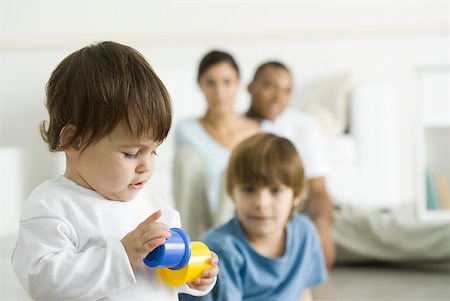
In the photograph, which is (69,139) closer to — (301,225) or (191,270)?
(191,270)

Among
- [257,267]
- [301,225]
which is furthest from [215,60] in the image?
[257,267]

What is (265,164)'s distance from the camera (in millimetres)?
1729

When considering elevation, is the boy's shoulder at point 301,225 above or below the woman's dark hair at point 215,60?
below

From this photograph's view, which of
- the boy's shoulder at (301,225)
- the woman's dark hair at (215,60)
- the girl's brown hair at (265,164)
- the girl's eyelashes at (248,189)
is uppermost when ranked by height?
the woman's dark hair at (215,60)

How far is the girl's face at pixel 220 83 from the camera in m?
2.54

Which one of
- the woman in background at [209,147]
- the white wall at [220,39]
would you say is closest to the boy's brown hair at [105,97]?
the woman in background at [209,147]

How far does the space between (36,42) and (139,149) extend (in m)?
3.53

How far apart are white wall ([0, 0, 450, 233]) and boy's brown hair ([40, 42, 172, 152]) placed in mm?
3238

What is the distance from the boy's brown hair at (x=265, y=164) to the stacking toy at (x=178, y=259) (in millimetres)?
630

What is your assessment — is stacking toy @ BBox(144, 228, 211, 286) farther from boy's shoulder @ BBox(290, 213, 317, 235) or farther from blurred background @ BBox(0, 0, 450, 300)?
blurred background @ BBox(0, 0, 450, 300)

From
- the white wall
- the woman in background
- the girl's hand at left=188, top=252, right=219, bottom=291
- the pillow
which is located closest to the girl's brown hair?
the woman in background

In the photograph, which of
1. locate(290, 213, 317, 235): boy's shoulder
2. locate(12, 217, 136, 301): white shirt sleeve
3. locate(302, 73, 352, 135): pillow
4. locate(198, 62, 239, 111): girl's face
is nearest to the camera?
locate(12, 217, 136, 301): white shirt sleeve

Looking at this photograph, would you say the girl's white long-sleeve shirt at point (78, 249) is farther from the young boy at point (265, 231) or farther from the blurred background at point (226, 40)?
the blurred background at point (226, 40)

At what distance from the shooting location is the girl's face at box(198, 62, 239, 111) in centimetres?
254
